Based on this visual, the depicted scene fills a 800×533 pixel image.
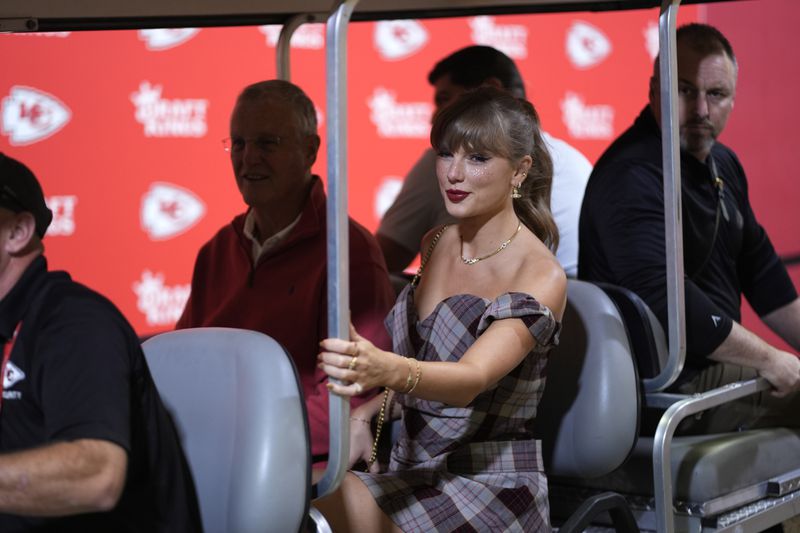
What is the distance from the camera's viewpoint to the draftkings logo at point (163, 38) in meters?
4.15

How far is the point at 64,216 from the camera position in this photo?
400 centimetres

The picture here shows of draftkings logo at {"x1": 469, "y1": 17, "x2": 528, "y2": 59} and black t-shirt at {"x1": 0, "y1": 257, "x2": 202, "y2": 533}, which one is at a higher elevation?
draftkings logo at {"x1": 469, "y1": 17, "x2": 528, "y2": 59}

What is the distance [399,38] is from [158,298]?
4.72 feet

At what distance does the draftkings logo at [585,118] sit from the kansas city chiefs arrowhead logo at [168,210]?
188cm

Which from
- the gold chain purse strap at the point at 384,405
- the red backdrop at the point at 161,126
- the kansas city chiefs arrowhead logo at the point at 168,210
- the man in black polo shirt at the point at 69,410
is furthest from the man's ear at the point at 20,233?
the kansas city chiefs arrowhead logo at the point at 168,210

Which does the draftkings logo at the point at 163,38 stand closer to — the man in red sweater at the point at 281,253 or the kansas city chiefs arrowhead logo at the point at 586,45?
the man in red sweater at the point at 281,253

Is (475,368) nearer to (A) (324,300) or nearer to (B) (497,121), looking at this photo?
(B) (497,121)

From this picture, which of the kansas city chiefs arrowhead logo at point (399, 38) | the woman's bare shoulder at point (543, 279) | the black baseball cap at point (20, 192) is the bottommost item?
the woman's bare shoulder at point (543, 279)

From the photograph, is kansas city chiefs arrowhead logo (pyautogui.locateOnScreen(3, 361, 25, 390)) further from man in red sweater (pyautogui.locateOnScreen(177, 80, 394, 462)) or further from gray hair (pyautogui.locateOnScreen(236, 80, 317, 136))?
gray hair (pyautogui.locateOnScreen(236, 80, 317, 136))

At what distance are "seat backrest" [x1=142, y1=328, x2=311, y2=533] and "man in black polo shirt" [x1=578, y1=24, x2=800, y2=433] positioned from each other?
1.15 metres

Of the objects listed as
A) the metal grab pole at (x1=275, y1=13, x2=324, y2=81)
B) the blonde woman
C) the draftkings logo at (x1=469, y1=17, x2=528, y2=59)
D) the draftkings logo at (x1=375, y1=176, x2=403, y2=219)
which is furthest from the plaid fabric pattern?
the draftkings logo at (x1=469, y1=17, x2=528, y2=59)

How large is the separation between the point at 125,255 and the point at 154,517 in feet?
8.78

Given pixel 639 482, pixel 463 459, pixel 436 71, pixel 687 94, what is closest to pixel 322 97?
pixel 436 71

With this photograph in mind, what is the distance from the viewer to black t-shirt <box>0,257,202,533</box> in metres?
1.41
